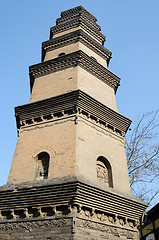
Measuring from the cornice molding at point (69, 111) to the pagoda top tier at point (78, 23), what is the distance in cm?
637

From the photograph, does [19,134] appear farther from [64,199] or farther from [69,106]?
[64,199]

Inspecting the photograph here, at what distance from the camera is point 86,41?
11523mm

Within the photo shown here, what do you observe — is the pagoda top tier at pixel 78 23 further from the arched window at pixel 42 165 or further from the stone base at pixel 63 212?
the stone base at pixel 63 212

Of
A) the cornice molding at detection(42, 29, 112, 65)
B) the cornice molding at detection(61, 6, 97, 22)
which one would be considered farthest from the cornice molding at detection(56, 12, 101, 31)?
the cornice molding at detection(42, 29, 112, 65)

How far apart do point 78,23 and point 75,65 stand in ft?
14.5

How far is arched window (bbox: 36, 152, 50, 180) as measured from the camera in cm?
724

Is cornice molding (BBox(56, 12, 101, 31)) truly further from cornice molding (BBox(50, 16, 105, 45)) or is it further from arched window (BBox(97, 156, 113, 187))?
arched window (BBox(97, 156, 113, 187))

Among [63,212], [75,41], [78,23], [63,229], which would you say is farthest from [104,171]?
[78,23]

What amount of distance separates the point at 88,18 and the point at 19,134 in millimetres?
9681

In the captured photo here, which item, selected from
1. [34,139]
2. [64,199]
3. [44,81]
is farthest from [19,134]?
[64,199]

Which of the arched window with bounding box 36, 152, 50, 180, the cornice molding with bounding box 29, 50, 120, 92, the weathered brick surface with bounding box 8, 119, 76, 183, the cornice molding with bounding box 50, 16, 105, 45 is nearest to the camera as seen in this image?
the weathered brick surface with bounding box 8, 119, 76, 183

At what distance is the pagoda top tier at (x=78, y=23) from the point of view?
1291cm

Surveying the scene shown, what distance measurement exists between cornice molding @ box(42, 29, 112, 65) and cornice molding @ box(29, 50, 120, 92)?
1845mm

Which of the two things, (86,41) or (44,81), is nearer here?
(44,81)
